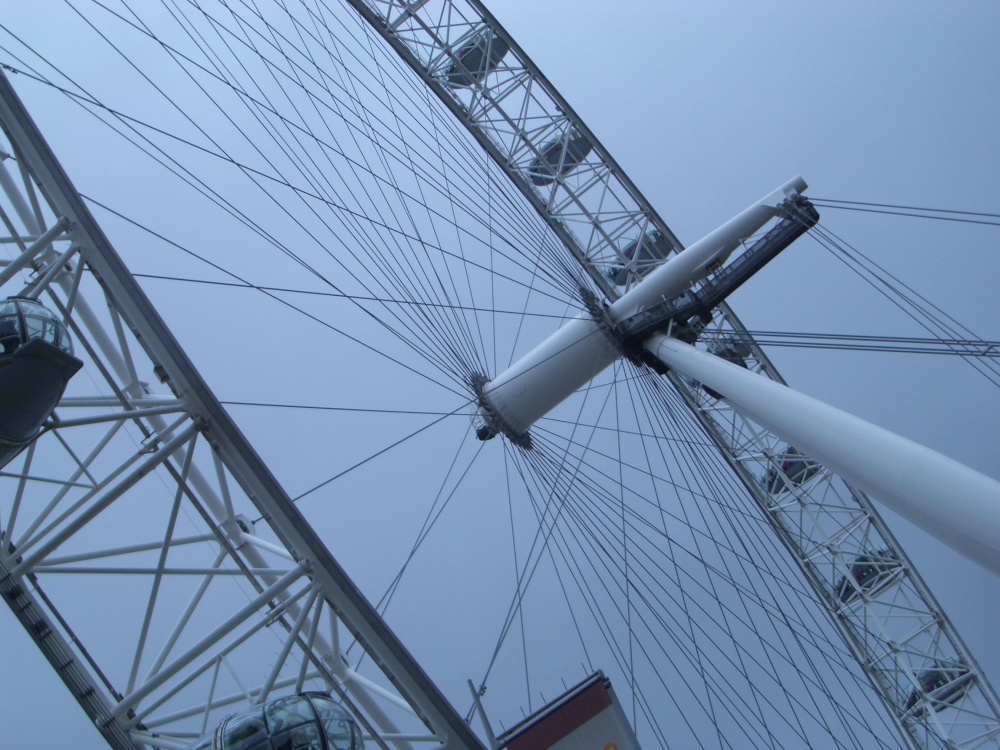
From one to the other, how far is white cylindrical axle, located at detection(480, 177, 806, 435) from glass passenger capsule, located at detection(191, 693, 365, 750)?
7444 mm

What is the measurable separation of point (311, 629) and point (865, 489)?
252 inches

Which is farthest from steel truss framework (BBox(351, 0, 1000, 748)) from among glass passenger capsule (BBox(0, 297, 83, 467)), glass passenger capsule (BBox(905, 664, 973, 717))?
glass passenger capsule (BBox(0, 297, 83, 467))

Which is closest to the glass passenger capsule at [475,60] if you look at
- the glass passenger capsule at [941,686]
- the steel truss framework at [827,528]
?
the steel truss framework at [827,528]

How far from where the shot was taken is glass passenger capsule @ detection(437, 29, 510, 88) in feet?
65.9

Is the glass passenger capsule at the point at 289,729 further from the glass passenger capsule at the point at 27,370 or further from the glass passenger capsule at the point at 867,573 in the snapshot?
the glass passenger capsule at the point at 867,573

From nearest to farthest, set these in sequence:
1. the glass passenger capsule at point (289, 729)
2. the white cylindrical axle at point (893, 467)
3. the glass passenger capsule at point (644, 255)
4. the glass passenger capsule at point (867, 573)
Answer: the white cylindrical axle at point (893, 467) < the glass passenger capsule at point (289, 729) < the glass passenger capsule at point (644, 255) < the glass passenger capsule at point (867, 573)

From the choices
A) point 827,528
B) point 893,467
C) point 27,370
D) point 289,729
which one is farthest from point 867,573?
point 27,370

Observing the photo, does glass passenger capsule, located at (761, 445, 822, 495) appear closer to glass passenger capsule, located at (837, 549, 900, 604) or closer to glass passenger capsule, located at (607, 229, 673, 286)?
glass passenger capsule, located at (837, 549, 900, 604)

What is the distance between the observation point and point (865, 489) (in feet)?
29.1

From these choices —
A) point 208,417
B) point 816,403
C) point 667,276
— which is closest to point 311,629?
point 208,417

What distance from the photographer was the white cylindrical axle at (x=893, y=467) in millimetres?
7207

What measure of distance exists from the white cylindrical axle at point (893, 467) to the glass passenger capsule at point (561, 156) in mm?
9763

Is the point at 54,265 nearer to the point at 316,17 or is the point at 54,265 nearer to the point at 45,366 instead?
the point at 45,366

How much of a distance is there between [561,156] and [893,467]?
13314 mm
